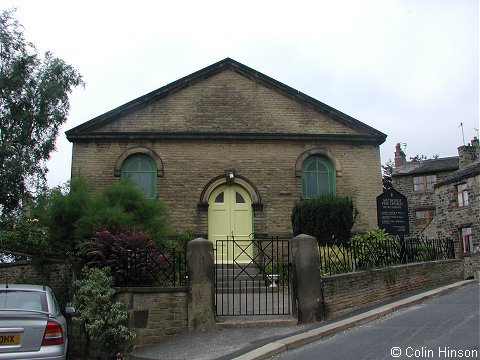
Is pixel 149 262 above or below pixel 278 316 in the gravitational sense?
above

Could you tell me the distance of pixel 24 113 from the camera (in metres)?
21.3

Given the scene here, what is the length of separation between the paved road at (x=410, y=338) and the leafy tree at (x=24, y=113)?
16.5m

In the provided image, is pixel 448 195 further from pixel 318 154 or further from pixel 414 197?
pixel 318 154

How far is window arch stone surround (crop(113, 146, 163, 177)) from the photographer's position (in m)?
16.5

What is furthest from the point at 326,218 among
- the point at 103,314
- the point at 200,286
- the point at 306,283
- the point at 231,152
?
the point at 103,314

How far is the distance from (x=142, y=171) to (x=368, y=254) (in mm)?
8615

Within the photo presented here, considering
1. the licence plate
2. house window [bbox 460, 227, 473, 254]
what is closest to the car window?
the licence plate

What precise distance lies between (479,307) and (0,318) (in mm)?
8725

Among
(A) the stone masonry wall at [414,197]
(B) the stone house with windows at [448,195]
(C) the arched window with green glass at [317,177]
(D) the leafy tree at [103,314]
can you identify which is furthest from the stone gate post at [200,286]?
(A) the stone masonry wall at [414,197]

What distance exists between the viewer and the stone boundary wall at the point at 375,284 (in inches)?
384

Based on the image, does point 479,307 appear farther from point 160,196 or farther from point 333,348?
point 160,196

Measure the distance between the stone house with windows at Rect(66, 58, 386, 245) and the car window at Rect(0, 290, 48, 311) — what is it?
852 centimetres

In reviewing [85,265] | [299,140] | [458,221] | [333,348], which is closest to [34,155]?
[299,140]

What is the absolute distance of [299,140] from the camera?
1719 centimetres
